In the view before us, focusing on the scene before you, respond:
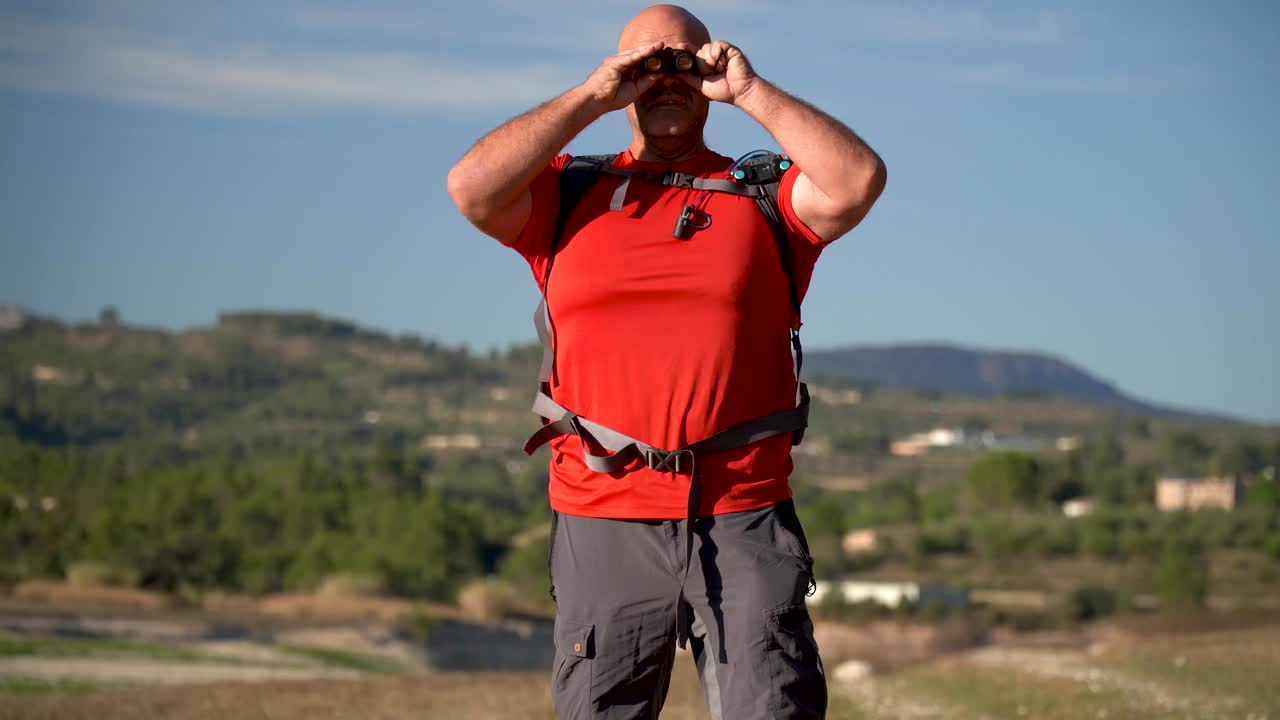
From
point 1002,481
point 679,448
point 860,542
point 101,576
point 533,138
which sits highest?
point 533,138

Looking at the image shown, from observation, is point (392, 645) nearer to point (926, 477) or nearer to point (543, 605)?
point (543, 605)

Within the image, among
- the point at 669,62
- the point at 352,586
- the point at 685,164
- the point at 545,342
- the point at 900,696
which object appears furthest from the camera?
the point at 352,586

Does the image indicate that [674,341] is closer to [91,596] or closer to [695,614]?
[695,614]

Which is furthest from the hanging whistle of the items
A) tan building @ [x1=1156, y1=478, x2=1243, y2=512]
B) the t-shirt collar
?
tan building @ [x1=1156, y1=478, x2=1243, y2=512]

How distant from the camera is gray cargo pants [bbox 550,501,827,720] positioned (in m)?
3.76

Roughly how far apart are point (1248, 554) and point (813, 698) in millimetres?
47365

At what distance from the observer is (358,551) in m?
41.4

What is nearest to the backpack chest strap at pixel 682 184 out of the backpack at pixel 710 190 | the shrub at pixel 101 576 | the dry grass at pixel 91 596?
the backpack at pixel 710 190

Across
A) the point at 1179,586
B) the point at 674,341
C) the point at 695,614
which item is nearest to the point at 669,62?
the point at 674,341

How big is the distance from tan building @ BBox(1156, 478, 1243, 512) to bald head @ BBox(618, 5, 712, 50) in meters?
68.9

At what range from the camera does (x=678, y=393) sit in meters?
3.83

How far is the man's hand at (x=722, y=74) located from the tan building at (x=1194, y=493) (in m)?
69.0

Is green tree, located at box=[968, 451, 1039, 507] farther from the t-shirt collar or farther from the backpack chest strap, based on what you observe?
the backpack chest strap

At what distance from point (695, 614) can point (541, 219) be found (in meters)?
0.99
